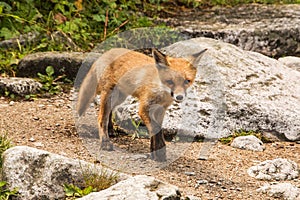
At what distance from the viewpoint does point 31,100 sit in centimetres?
688

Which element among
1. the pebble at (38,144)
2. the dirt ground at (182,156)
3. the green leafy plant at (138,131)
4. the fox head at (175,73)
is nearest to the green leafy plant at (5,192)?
the dirt ground at (182,156)

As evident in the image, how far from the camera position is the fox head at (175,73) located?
16.7 ft

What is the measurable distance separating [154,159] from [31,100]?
2.10 meters

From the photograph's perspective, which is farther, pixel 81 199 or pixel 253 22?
pixel 253 22

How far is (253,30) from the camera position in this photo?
8.88m

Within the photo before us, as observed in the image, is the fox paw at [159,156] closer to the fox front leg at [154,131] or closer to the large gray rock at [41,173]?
the fox front leg at [154,131]

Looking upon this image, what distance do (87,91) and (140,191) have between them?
2270mm

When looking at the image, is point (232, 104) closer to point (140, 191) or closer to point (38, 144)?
point (38, 144)

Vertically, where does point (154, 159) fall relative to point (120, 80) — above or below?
below

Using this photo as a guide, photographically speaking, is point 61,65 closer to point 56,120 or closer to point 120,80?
point 56,120

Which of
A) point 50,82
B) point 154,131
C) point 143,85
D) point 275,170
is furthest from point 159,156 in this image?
point 50,82

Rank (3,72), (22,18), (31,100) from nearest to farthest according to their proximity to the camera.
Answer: (31,100), (3,72), (22,18)

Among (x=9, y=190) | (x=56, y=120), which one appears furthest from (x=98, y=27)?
(x=9, y=190)

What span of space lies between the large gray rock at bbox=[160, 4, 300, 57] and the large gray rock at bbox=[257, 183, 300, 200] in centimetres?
425
